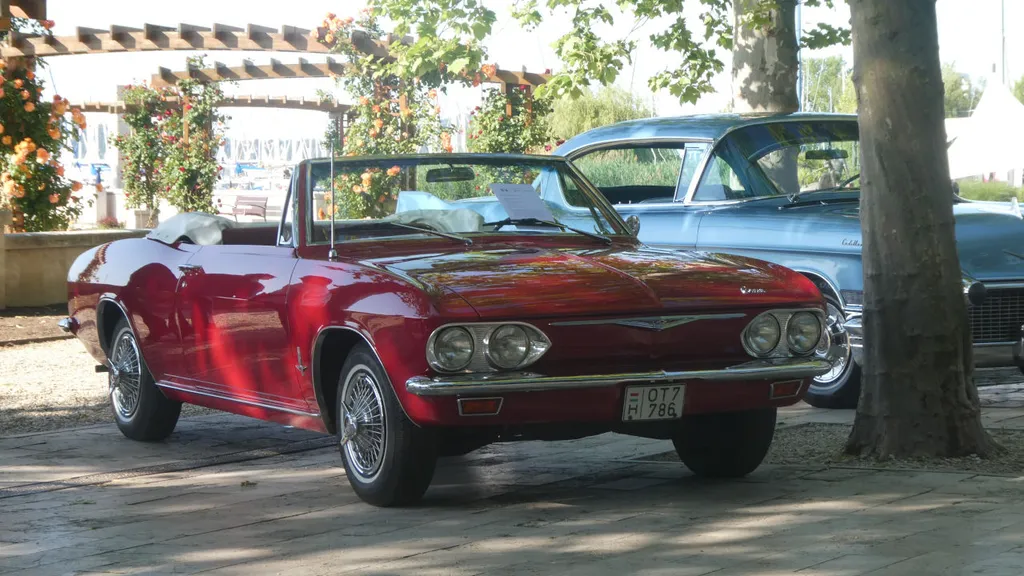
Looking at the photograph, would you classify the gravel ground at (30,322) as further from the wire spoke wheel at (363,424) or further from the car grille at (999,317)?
the car grille at (999,317)

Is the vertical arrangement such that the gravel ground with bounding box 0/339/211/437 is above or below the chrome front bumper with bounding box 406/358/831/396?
below

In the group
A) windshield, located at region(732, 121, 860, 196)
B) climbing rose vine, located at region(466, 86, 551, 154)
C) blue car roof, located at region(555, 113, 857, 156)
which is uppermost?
climbing rose vine, located at region(466, 86, 551, 154)

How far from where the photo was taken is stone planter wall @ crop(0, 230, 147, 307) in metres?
15.1

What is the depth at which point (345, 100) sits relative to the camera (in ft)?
79.4

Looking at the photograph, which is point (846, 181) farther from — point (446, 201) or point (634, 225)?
point (446, 201)

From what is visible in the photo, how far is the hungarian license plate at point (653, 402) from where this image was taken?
575 cm

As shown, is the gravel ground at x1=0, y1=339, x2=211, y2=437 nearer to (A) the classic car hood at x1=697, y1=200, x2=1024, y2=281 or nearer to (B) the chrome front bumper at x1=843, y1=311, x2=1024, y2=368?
(A) the classic car hood at x1=697, y1=200, x2=1024, y2=281

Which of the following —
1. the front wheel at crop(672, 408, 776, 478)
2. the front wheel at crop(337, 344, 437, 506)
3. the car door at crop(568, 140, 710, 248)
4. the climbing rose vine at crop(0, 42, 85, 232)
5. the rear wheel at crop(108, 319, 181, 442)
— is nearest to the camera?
the front wheel at crop(337, 344, 437, 506)

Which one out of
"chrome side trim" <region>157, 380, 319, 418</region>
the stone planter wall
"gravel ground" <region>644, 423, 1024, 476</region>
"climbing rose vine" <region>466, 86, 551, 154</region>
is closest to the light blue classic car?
"gravel ground" <region>644, 423, 1024, 476</region>

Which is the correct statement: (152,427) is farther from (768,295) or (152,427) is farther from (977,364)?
(977,364)

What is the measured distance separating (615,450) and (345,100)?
17.3 meters

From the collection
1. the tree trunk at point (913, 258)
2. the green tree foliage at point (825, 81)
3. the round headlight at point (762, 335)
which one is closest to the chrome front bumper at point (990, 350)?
the tree trunk at point (913, 258)

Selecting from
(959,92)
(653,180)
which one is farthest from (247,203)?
(959,92)

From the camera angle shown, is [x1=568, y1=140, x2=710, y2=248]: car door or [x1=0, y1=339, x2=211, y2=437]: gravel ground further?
[x1=568, y1=140, x2=710, y2=248]: car door
